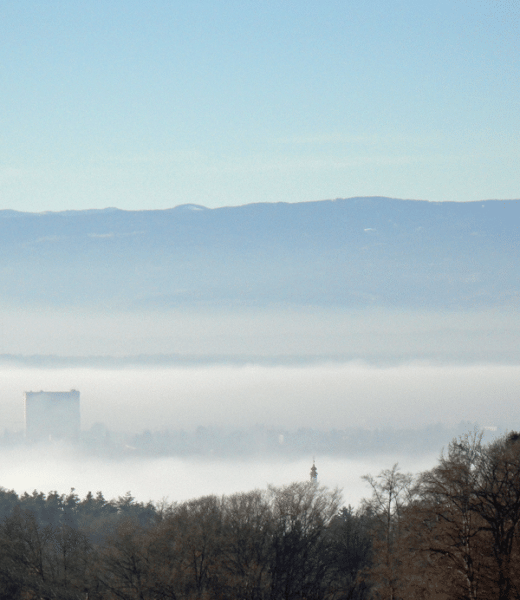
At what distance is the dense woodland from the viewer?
216 ft

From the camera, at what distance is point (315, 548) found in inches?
3888

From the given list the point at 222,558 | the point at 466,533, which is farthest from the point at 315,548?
the point at 466,533

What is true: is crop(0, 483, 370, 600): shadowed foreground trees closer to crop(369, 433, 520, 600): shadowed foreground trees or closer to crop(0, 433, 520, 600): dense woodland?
crop(0, 433, 520, 600): dense woodland

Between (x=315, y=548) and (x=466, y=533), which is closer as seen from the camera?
(x=466, y=533)

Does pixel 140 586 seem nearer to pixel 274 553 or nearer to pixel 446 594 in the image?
pixel 274 553

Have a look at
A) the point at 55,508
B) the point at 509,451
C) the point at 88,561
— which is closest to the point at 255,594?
the point at 88,561

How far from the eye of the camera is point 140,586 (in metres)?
91.7

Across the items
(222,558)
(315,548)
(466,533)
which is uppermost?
(466,533)

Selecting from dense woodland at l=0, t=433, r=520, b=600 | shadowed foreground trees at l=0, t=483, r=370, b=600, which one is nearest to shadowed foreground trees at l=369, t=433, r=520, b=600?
dense woodland at l=0, t=433, r=520, b=600

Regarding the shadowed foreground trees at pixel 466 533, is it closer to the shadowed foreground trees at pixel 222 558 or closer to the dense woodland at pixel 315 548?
the dense woodland at pixel 315 548

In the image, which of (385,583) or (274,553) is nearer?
(385,583)

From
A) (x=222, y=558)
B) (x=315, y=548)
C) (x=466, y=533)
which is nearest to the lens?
(x=466, y=533)

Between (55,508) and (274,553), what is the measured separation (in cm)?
11377

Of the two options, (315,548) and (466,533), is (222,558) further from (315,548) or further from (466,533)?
(466,533)
